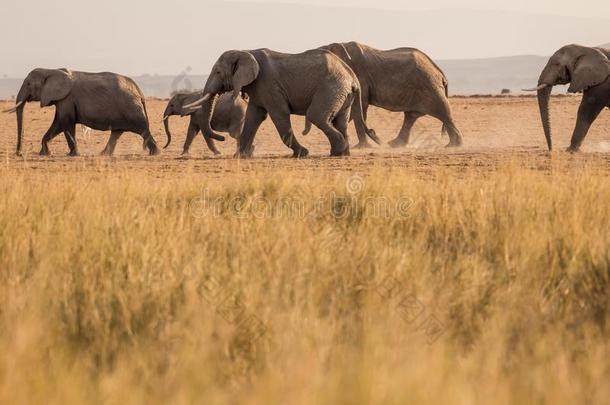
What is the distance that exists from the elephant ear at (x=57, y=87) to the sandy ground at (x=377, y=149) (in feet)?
3.04

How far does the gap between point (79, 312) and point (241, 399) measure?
55.7 inches

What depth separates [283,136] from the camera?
13.4 m

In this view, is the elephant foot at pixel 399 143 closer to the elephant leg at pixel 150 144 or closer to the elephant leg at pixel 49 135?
the elephant leg at pixel 150 144

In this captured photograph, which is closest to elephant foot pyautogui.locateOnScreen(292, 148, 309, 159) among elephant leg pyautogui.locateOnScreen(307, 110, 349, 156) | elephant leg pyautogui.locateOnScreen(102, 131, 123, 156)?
elephant leg pyautogui.locateOnScreen(307, 110, 349, 156)

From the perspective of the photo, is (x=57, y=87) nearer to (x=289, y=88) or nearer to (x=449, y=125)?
(x=289, y=88)

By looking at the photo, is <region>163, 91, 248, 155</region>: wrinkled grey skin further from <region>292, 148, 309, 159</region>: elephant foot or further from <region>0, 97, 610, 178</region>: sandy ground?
<region>292, 148, 309, 159</region>: elephant foot

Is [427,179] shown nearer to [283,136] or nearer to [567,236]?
[283,136]

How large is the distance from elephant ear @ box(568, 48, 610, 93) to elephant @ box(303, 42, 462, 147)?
10.5 feet

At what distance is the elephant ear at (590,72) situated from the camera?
13.6 m

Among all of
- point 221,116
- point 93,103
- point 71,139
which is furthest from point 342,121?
point 93,103

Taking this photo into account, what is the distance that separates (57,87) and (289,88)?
14.3ft

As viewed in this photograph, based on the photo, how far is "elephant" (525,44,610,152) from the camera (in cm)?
1362

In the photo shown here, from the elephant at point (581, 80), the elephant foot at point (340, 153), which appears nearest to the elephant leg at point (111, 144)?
the elephant foot at point (340, 153)

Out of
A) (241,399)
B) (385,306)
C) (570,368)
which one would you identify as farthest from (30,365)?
(570,368)
